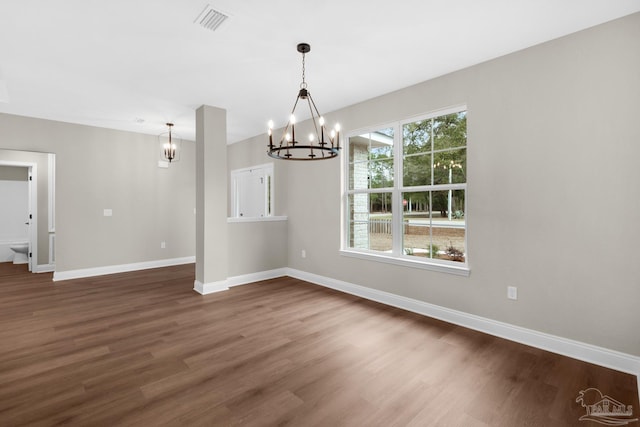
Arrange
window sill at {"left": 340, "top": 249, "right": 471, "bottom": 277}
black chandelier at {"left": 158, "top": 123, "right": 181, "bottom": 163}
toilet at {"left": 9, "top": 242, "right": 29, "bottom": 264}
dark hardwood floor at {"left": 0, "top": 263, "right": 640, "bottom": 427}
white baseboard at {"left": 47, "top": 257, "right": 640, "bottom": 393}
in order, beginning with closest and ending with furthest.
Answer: dark hardwood floor at {"left": 0, "top": 263, "right": 640, "bottom": 427}
white baseboard at {"left": 47, "top": 257, "right": 640, "bottom": 393}
window sill at {"left": 340, "top": 249, "right": 471, "bottom": 277}
black chandelier at {"left": 158, "top": 123, "right": 181, "bottom": 163}
toilet at {"left": 9, "top": 242, "right": 29, "bottom": 264}

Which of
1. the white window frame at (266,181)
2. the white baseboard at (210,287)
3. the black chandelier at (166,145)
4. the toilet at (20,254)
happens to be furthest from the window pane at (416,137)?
the toilet at (20,254)

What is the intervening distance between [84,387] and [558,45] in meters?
4.62

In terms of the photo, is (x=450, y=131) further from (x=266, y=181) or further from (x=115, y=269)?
(x=115, y=269)

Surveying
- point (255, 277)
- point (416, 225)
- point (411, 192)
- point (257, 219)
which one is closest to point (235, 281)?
point (255, 277)

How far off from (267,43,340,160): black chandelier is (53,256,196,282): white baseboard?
3.52 metres

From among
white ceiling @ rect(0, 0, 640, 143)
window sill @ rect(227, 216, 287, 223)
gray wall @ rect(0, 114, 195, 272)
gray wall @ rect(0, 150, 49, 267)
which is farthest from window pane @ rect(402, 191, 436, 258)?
gray wall @ rect(0, 150, 49, 267)

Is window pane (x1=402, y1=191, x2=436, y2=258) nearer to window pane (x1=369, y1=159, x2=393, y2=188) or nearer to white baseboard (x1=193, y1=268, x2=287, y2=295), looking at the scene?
window pane (x1=369, y1=159, x2=393, y2=188)

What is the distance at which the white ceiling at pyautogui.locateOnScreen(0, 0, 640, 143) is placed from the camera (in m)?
2.26

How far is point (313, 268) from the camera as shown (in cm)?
498

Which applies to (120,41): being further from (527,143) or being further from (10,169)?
(10,169)

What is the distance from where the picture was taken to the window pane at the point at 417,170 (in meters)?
3.57

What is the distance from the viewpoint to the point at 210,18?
2361 millimetres

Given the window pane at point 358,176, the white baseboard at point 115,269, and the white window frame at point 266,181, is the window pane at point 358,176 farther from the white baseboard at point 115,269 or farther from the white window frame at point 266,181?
the white baseboard at point 115,269

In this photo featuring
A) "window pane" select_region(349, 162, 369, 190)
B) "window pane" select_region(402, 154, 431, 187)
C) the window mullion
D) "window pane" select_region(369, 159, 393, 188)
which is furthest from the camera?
"window pane" select_region(349, 162, 369, 190)
